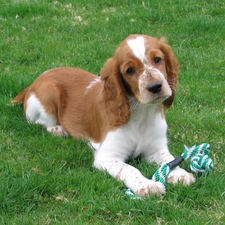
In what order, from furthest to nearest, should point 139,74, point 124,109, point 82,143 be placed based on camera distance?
point 82,143 → point 124,109 → point 139,74

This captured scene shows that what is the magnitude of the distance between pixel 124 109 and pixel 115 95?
0.48 ft

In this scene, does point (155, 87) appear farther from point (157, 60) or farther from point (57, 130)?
point (57, 130)

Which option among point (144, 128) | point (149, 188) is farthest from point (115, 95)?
point (149, 188)

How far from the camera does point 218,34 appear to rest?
852 cm

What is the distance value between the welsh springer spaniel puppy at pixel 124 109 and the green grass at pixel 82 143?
5.7 inches

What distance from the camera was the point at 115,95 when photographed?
499 centimetres

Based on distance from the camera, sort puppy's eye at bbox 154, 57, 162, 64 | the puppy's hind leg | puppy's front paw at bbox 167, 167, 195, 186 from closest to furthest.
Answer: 1. puppy's front paw at bbox 167, 167, 195, 186
2. puppy's eye at bbox 154, 57, 162, 64
3. the puppy's hind leg

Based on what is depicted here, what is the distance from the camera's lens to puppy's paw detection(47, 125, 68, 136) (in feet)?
19.2

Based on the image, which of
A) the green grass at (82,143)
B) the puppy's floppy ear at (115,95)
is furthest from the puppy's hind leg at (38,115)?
the puppy's floppy ear at (115,95)

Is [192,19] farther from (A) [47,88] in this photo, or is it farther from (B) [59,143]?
(B) [59,143]

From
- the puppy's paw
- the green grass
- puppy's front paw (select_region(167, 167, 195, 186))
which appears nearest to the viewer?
the green grass

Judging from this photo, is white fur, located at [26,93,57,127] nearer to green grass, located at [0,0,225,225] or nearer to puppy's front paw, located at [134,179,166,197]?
green grass, located at [0,0,225,225]

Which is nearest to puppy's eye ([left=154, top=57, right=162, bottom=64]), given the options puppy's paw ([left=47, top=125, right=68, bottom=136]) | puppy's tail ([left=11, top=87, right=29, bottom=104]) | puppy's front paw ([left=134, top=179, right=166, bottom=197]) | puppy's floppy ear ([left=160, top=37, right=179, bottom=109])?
puppy's floppy ear ([left=160, top=37, right=179, bottom=109])

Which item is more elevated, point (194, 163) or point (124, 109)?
point (124, 109)
